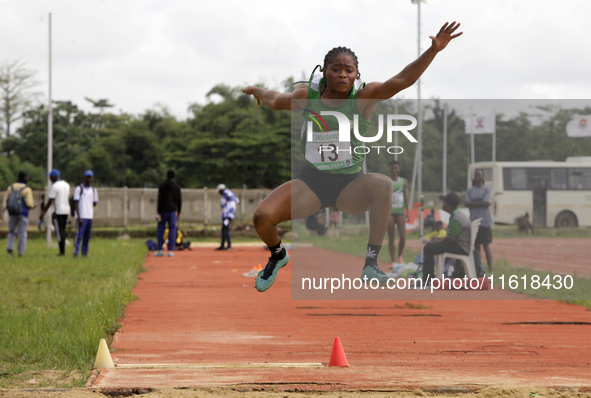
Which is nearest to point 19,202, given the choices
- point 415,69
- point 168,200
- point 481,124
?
point 168,200

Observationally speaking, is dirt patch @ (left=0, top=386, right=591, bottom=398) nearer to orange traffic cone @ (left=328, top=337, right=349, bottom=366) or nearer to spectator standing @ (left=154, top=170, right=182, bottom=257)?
orange traffic cone @ (left=328, top=337, right=349, bottom=366)

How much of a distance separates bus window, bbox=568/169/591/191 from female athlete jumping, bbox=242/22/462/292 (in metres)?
3.00

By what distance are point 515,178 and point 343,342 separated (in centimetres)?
305

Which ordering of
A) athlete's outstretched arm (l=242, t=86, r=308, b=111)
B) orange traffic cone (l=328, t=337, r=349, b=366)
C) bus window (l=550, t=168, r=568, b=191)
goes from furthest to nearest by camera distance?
bus window (l=550, t=168, r=568, b=191), orange traffic cone (l=328, t=337, r=349, b=366), athlete's outstretched arm (l=242, t=86, r=308, b=111)

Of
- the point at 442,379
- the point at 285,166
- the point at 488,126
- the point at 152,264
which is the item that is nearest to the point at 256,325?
the point at 442,379

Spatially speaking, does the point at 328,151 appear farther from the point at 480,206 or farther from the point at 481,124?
the point at 480,206

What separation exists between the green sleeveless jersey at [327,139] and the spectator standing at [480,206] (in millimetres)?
3637

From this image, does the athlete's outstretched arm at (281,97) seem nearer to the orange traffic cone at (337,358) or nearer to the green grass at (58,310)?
the orange traffic cone at (337,358)

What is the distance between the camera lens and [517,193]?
8039 mm

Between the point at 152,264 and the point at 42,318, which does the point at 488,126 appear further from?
the point at 152,264

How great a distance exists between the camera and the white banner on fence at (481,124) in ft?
21.0

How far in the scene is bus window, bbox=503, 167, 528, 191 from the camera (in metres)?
7.32

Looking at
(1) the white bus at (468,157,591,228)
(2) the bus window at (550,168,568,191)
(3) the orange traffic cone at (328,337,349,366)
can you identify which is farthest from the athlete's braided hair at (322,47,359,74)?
(2) the bus window at (550,168,568,191)

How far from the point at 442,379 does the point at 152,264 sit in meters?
10.8
